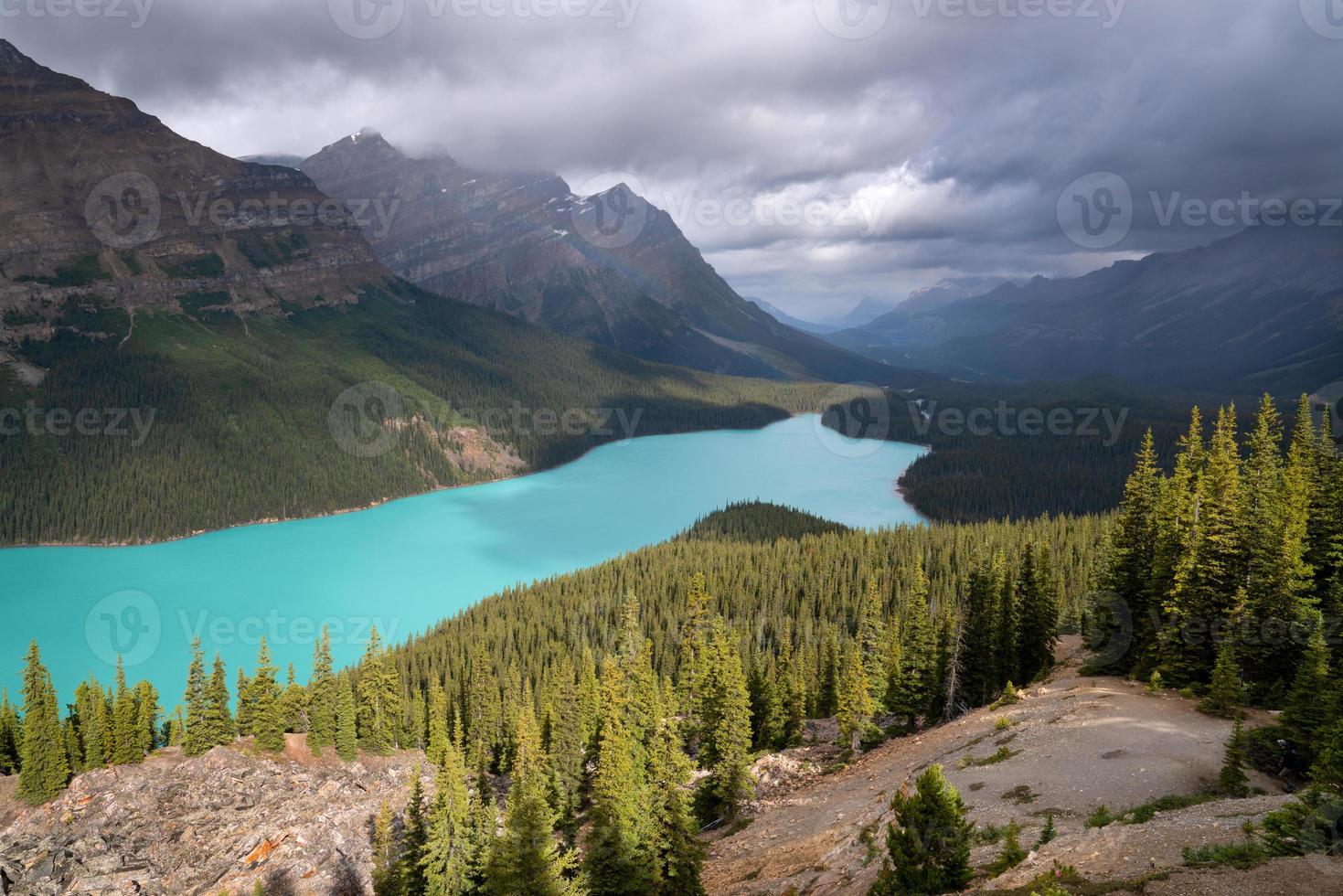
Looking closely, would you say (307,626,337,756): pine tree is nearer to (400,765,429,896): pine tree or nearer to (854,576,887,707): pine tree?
(400,765,429,896): pine tree

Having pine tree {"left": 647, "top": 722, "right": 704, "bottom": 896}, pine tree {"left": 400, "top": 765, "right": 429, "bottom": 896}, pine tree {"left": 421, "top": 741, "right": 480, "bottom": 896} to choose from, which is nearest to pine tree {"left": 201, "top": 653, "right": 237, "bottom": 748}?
pine tree {"left": 400, "top": 765, "right": 429, "bottom": 896}

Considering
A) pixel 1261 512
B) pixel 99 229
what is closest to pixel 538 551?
pixel 1261 512

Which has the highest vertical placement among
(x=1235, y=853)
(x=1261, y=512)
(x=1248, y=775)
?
(x=1261, y=512)

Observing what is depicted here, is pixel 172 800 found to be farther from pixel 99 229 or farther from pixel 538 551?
pixel 99 229

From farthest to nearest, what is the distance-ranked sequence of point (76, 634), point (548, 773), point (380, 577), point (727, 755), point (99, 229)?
point (99, 229)
point (380, 577)
point (76, 634)
point (548, 773)
point (727, 755)

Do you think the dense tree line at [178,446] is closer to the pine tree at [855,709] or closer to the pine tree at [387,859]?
the pine tree at [387,859]

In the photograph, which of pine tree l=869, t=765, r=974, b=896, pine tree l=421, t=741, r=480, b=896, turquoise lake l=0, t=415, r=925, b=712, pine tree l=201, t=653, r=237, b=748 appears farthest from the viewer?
turquoise lake l=0, t=415, r=925, b=712

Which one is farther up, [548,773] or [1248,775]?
[1248,775]
